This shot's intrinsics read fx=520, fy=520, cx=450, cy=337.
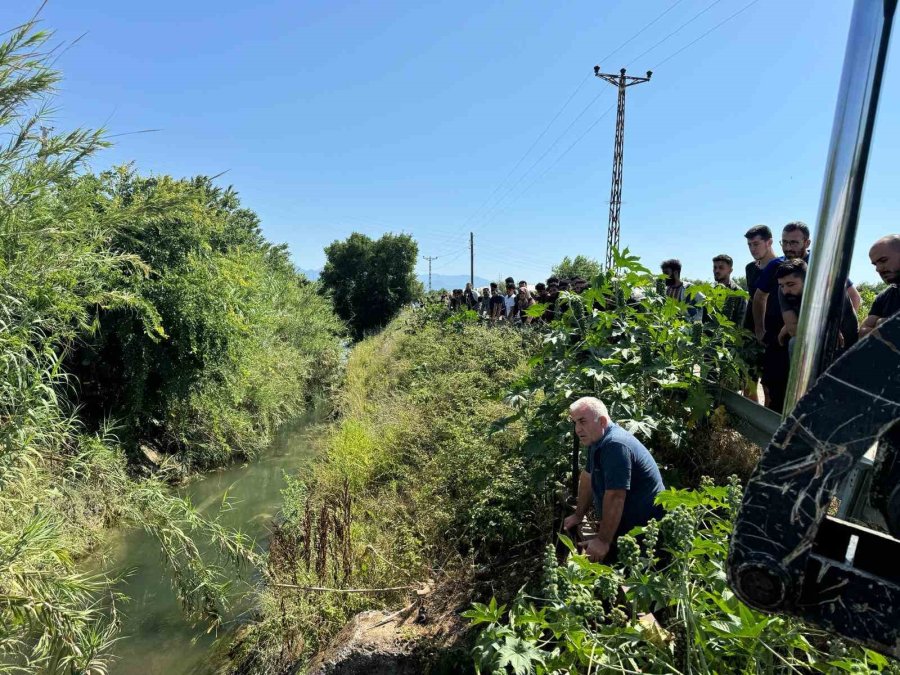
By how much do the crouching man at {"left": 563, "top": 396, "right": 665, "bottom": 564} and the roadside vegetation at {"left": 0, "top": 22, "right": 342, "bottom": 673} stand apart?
454 cm

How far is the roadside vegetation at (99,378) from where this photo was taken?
4.52 metres

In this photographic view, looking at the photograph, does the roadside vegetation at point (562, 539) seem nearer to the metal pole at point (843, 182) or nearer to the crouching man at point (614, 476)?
the crouching man at point (614, 476)

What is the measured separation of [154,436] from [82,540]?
4.59 meters

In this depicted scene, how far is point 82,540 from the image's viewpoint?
750cm

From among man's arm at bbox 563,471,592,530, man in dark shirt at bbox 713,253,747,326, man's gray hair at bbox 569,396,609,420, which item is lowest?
man's arm at bbox 563,471,592,530

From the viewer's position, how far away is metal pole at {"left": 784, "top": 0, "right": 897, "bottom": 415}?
41.6 inches

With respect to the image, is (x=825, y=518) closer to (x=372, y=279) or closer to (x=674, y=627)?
(x=674, y=627)

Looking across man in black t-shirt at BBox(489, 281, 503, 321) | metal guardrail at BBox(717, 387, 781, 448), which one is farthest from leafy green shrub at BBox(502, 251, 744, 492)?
man in black t-shirt at BBox(489, 281, 503, 321)

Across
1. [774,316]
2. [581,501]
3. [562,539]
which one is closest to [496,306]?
[774,316]

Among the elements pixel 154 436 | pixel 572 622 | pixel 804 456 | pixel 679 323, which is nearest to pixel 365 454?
pixel 154 436

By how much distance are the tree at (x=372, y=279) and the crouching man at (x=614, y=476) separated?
1290 inches

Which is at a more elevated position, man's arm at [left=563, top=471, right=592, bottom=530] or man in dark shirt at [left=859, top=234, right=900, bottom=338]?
man in dark shirt at [left=859, top=234, right=900, bottom=338]

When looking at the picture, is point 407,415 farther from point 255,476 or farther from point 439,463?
point 255,476

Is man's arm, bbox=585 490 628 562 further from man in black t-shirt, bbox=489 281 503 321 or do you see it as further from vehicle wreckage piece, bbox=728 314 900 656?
man in black t-shirt, bbox=489 281 503 321
